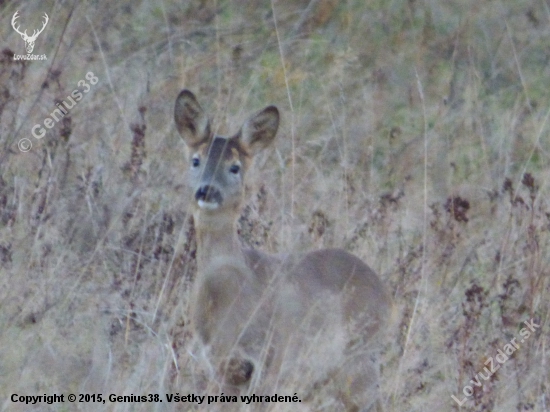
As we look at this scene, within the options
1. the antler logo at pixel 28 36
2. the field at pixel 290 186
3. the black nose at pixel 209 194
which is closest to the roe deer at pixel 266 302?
the black nose at pixel 209 194

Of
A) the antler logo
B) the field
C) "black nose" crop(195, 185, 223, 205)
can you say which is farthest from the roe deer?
the antler logo

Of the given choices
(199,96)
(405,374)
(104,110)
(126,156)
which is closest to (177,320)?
(405,374)

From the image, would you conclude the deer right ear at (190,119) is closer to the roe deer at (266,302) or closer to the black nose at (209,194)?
the roe deer at (266,302)

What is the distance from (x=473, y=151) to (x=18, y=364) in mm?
3474

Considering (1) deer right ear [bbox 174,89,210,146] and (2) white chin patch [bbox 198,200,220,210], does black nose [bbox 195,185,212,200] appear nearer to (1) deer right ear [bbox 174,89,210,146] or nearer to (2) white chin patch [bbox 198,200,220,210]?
(2) white chin patch [bbox 198,200,220,210]

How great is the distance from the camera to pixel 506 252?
5504 millimetres

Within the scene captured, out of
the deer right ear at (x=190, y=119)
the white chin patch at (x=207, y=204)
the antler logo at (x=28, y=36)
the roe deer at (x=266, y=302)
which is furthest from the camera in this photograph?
the antler logo at (x=28, y=36)

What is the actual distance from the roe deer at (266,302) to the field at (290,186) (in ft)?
0.41

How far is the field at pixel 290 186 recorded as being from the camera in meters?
4.76

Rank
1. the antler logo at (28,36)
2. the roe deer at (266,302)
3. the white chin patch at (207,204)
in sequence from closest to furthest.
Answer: the roe deer at (266,302), the white chin patch at (207,204), the antler logo at (28,36)

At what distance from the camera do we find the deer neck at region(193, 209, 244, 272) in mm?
4816

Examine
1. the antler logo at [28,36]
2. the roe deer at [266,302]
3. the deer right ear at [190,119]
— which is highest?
the antler logo at [28,36]

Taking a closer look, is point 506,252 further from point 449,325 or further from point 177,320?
point 177,320

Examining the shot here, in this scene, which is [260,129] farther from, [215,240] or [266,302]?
[266,302]
